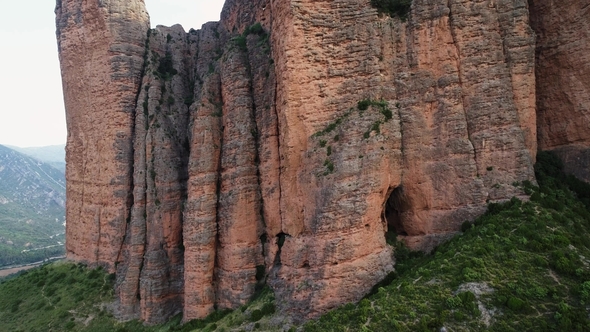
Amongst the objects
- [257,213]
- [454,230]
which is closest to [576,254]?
[454,230]

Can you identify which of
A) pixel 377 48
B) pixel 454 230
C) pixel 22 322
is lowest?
pixel 22 322

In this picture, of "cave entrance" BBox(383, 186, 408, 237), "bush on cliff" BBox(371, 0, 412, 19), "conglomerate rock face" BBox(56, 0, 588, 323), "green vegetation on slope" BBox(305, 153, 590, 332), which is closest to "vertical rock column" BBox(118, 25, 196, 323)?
"conglomerate rock face" BBox(56, 0, 588, 323)

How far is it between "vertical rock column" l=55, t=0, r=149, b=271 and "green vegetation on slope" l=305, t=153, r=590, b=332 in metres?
27.2

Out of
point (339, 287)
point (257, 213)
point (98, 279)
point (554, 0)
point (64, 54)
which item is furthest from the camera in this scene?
point (64, 54)

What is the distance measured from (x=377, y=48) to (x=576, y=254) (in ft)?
54.1

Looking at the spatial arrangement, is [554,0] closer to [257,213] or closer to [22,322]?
[257,213]

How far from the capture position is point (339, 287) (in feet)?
72.2

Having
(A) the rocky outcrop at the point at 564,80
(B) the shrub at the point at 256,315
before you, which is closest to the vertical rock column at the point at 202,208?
(B) the shrub at the point at 256,315

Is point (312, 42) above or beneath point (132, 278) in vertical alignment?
above

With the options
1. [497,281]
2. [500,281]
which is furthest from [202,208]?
[500,281]

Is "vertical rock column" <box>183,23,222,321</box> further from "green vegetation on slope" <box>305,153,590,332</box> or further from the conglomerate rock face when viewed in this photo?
"green vegetation on slope" <box>305,153,590,332</box>

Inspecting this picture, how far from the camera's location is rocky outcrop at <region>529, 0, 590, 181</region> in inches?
982

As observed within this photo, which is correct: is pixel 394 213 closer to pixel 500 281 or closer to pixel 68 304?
pixel 500 281

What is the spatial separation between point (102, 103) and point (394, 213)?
31.4m
